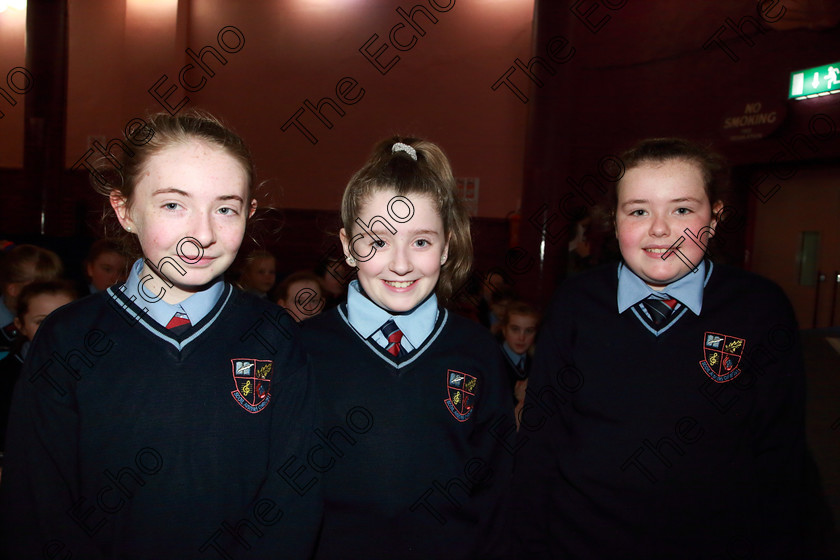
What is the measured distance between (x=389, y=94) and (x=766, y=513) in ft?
25.4

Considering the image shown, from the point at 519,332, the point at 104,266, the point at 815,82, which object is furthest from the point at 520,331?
the point at 815,82

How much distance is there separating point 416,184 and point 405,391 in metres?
0.51

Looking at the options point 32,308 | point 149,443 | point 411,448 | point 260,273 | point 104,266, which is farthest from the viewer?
point 260,273

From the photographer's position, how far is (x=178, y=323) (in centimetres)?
126

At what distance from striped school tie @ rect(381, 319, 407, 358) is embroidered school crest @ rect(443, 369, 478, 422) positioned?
5.2 inches

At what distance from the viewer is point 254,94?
877cm

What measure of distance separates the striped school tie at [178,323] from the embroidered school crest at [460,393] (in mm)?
620

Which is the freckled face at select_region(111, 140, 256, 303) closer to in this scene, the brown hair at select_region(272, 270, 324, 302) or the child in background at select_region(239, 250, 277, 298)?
the brown hair at select_region(272, 270, 324, 302)

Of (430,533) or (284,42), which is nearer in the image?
(430,533)

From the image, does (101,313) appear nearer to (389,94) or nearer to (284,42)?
(389,94)

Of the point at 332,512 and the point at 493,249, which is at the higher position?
the point at 493,249

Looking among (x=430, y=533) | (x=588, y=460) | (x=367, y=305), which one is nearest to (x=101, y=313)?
(x=367, y=305)

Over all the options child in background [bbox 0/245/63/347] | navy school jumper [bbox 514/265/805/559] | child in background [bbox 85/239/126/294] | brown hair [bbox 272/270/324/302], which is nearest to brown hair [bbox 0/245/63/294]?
child in background [bbox 0/245/63/347]

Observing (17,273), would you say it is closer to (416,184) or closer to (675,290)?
(416,184)
